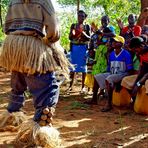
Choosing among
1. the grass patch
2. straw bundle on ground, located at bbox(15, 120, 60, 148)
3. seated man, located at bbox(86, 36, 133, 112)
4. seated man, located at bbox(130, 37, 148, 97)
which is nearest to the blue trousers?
straw bundle on ground, located at bbox(15, 120, 60, 148)

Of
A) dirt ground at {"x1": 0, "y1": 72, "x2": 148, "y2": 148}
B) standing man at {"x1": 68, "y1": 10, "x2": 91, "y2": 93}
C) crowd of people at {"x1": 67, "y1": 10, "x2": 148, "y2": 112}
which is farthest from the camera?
standing man at {"x1": 68, "y1": 10, "x2": 91, "y2": 93}

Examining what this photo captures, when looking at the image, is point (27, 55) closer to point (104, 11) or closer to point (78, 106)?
point (78, 106)

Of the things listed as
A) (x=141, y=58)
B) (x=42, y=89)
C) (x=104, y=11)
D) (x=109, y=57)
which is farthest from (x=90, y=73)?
(x=104, y=11)

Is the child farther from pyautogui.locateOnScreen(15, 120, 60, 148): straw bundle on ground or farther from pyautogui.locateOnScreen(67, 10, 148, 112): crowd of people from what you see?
pyautogui.locateOnScreen(15, 120, 60, 148): straw bundle on ground

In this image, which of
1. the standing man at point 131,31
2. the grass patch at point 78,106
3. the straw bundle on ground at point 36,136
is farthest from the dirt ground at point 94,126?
the standing man at point 131,31

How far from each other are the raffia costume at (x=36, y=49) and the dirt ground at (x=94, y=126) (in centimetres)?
56

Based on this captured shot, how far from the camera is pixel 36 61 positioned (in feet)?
12.4

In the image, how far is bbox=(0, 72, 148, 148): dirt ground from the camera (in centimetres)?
414

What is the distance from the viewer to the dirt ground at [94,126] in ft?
13.6

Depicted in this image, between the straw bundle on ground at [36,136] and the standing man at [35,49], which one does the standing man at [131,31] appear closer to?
the standing man at [35,49]

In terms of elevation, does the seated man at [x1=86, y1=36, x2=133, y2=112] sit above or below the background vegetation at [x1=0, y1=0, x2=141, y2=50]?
below

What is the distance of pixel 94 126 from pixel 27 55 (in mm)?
1585

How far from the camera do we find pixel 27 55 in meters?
3.81

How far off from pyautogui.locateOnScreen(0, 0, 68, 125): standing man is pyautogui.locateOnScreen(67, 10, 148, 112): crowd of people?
6.30ft
